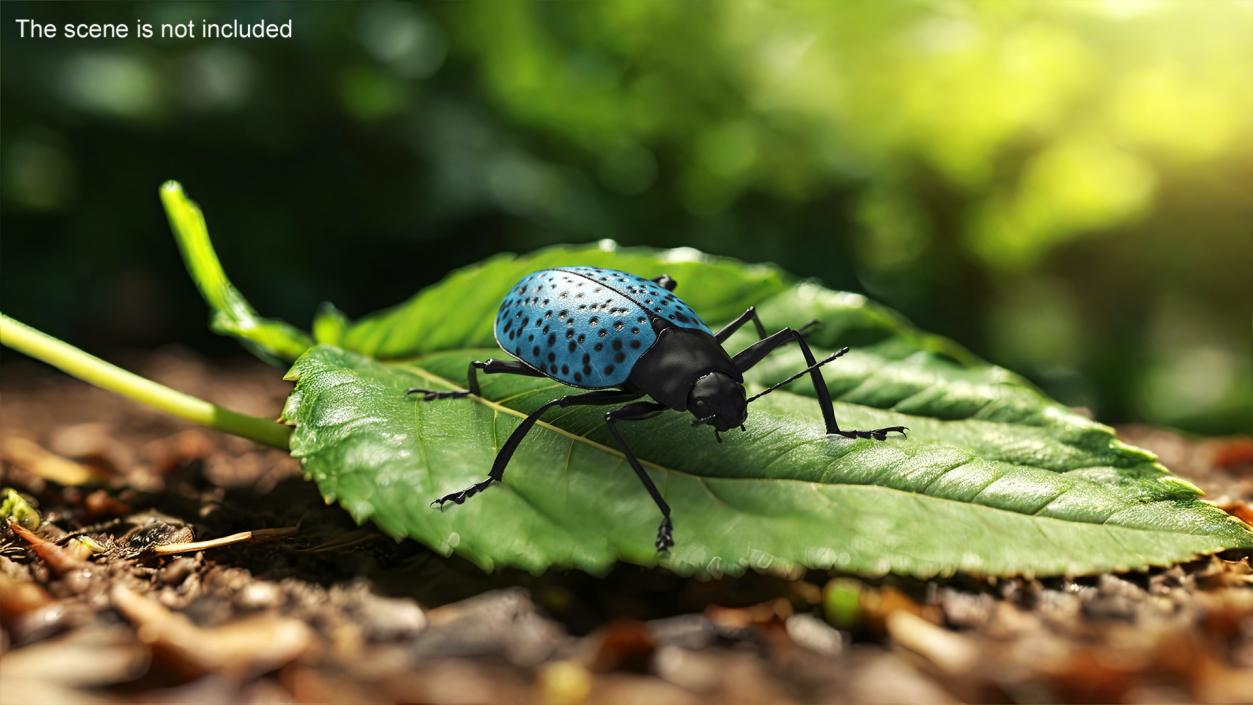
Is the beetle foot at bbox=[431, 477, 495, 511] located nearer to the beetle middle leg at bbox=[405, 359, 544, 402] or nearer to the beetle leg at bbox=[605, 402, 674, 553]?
the beetle leg at bbox=[605, 402, 674, 553]

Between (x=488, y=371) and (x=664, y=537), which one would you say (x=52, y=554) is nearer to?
(x=488, y=371)

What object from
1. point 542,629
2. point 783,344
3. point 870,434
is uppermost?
point 783,344

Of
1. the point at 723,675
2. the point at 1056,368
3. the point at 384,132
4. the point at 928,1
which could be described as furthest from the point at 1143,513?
the point at 384,132

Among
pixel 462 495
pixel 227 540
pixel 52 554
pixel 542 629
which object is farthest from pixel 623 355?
pixel 52 554

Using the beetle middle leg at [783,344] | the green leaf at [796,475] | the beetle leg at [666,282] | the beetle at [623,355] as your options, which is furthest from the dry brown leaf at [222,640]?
the beetle leg at [666,282]

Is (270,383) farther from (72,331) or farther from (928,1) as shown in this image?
(928,1)

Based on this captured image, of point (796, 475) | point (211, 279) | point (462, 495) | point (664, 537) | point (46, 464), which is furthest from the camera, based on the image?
point (46, 464)

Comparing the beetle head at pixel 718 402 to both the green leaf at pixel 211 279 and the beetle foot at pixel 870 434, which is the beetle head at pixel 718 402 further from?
the green leaf at pixel 211 279
